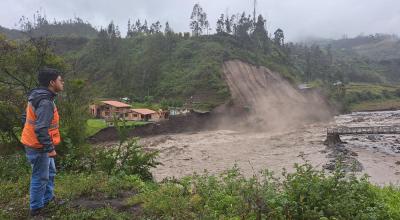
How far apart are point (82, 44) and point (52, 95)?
102989 mm

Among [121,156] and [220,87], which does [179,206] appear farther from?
[220,87]

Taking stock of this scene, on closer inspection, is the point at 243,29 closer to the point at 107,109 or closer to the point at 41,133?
the point at 107,109

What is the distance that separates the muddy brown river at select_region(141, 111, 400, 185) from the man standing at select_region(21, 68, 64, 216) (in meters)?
16.8

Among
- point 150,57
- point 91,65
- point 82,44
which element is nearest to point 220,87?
point 150,57

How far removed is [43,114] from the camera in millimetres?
5867

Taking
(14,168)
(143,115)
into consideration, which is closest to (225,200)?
(14,168)

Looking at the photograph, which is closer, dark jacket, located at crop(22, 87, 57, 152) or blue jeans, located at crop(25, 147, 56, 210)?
dark jacket, located at crop(22, 87, 57, 152)

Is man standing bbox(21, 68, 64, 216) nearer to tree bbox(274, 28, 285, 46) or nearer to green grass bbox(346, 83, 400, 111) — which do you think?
green grass bbox(346, 83, 400, 111)

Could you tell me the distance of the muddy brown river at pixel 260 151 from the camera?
26.9m

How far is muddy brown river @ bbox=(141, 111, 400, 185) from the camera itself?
26.9m

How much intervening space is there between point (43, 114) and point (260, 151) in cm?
3113

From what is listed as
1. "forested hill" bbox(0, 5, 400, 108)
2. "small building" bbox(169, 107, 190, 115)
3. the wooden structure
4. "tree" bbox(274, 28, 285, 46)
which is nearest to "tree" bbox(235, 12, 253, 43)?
"forested hill" bbox(0, 5, 400, 108)

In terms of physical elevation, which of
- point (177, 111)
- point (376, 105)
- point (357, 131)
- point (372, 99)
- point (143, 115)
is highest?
point (372, 99)

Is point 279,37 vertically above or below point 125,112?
above
